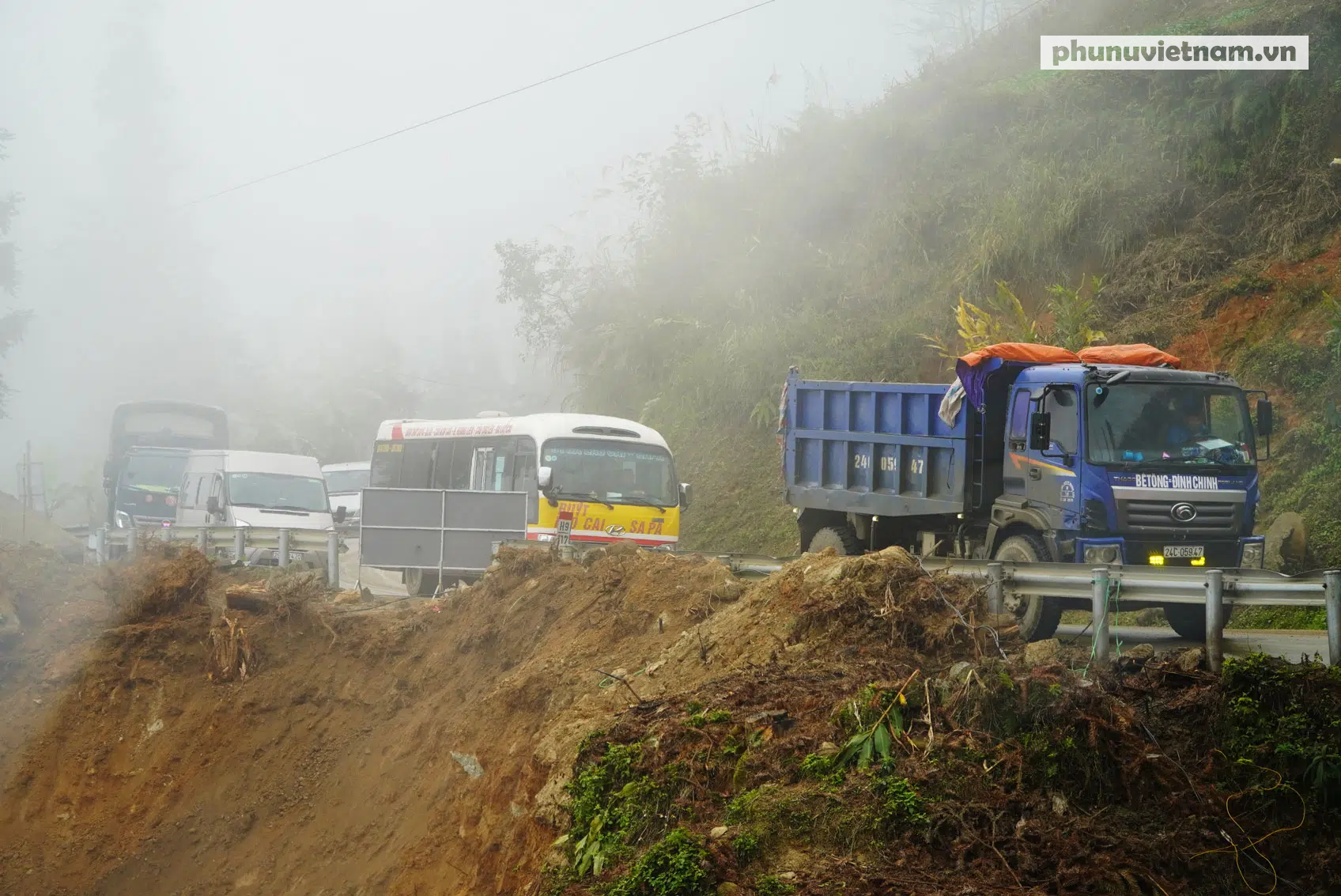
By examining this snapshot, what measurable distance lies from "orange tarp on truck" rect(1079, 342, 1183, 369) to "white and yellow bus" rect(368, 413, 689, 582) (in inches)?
283

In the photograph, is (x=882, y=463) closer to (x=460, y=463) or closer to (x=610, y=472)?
(x=610, y=472)

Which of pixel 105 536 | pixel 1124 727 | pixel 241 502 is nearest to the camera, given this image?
pixel 1124 727

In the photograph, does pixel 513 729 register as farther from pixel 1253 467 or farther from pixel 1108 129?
pixel 1108 129

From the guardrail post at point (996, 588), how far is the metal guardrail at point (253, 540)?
1118 centimetres

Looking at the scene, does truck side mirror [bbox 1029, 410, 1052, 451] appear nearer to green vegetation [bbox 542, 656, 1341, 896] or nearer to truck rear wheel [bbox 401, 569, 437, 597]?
green vegetation [bbox 542, 656, 1341, 896]

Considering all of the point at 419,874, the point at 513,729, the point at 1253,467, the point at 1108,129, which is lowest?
the point at 419,874

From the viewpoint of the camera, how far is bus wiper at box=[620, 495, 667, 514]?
18.1m

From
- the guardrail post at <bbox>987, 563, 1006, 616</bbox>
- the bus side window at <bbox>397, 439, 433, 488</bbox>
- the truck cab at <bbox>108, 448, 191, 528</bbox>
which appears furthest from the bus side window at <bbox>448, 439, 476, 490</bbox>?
the guardrail post at <bbox>987, 563, 1006, 616</bbox>

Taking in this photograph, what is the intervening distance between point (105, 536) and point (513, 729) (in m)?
15.2

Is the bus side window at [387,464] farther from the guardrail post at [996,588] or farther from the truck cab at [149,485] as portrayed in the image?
the guardrail post at [996,588]

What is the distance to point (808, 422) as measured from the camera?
1523 centimetres

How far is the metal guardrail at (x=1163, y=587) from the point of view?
720cm

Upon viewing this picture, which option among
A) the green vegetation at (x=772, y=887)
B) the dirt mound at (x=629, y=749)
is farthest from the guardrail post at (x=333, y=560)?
the green vegetation at (x=772, y=887)

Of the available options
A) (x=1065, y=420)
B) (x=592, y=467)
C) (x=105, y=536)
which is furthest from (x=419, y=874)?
(x=105, y=536)
